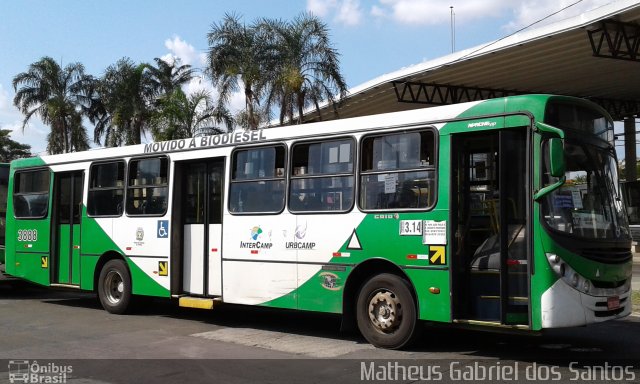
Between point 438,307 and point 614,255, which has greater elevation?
point 614,255

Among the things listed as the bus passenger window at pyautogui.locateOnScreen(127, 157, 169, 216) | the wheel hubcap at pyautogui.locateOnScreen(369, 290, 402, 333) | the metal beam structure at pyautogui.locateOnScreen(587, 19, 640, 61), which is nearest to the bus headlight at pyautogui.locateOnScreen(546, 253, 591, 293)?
the wheel hubcap at pyautogui.locateOnScreen(369, 290, 402, 333)

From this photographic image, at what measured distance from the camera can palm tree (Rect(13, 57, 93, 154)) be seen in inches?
1420

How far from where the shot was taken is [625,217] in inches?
331

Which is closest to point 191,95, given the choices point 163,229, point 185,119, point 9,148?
point 185,119

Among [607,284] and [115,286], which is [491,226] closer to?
[607,284]

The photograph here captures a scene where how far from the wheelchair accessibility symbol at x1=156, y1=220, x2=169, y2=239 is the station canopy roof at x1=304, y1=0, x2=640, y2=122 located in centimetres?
1337

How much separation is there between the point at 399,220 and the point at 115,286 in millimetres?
6466

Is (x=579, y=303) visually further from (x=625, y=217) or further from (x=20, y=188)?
(x=20, y=188)

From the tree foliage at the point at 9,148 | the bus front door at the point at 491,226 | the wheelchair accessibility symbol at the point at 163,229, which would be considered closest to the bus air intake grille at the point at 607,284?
the bus front door at the point at 491,226

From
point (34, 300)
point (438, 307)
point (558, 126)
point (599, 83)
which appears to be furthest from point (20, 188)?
point (599, 83)

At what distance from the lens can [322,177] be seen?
9375 millimetres

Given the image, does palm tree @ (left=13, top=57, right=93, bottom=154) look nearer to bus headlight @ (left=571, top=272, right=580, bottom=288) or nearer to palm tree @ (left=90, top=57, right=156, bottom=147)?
palm tree @ (left=90, top=57, right=156, bottom=147)

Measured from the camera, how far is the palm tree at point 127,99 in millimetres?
31938

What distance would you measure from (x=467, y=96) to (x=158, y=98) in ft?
48.0
